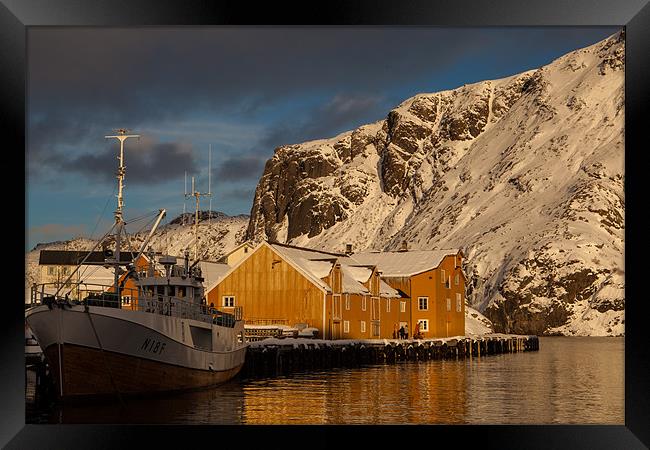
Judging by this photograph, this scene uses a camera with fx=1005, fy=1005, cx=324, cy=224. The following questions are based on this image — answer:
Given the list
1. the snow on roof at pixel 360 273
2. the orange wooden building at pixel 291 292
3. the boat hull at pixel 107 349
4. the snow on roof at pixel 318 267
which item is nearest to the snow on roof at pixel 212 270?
the snow on roof at pixel 360 273

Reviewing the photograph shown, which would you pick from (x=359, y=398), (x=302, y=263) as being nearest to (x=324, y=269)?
(x=302, y=263)

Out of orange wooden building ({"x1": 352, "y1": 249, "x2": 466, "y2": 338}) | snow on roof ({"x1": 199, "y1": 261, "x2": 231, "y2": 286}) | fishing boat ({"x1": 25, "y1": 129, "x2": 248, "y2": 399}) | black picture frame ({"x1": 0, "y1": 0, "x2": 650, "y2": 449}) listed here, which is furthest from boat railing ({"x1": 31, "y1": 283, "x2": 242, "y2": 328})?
snow on roof ({"x1": 199, "y1": 261, "x2": 231, "y2": 286})

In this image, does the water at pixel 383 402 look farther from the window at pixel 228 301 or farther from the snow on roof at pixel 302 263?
the window at pixel 228 301

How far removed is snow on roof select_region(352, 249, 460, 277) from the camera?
8056 centimetres

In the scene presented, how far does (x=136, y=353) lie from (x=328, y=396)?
8.15 metres

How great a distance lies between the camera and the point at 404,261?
8312 cm

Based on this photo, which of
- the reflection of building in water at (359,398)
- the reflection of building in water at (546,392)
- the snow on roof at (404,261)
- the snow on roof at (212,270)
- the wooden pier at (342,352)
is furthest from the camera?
the snow on roof at (212,270)

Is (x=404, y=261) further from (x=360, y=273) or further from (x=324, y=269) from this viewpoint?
(x=324, y=269)

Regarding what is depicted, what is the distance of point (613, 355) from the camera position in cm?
8150

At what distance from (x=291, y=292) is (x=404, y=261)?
1924 cm

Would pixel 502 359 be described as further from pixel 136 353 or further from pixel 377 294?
pixel 136 353

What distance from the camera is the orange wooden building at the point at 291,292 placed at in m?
65.6
